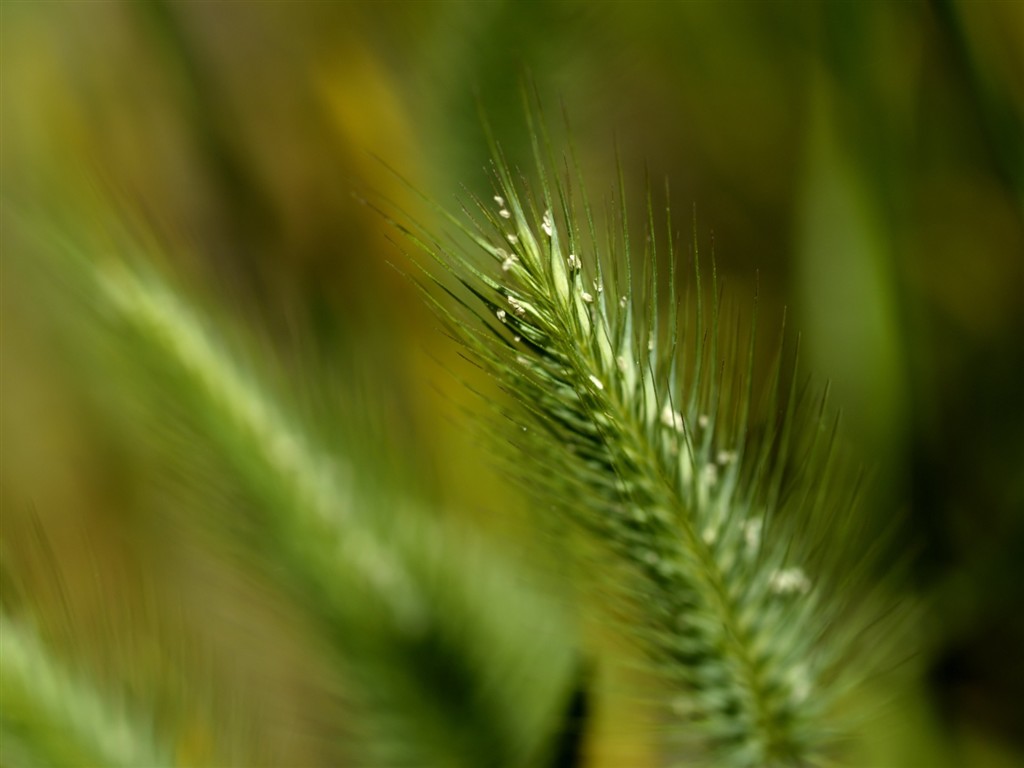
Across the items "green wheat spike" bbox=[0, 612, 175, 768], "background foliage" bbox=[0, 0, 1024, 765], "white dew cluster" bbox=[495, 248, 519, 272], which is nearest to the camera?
"white dew cluster" bbox=[495, 248, 519, 272]

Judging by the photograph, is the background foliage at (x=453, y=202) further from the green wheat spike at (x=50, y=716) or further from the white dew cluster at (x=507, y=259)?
the white dew cluster at (x=507, y=259)

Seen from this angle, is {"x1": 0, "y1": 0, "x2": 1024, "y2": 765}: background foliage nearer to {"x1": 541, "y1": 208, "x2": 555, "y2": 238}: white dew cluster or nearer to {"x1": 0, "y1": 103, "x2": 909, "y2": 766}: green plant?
{"x1": 0, "y1": 103, "x2": 909, "y2": 766}: green plant

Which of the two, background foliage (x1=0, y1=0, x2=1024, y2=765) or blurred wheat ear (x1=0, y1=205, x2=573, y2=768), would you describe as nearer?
blurred wheat ear (x1=0, y1=205, x2=573, y2=768)

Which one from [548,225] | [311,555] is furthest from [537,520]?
[548,225]

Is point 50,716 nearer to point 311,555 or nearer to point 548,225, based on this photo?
point 311,555

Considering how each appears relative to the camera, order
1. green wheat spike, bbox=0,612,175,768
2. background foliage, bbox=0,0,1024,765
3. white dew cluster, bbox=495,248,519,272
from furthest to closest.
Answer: background foliage, bbox=0,0,1024,765 → green wheat spike, bbox=0,612,175,768 → white dew cluster, bbox=495,248,519,272

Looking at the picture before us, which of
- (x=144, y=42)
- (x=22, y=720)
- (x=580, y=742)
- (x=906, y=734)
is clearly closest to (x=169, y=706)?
(x=22, y=720)

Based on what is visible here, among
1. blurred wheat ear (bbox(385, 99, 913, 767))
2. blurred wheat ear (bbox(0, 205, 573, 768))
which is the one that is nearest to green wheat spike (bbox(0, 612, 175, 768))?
blurred wheat ear (bbox(0, 205, 573, 768))
